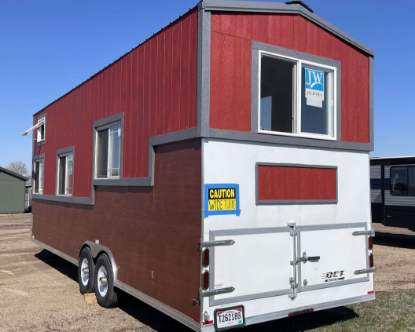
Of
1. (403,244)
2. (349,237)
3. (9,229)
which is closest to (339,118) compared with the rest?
(349,237)

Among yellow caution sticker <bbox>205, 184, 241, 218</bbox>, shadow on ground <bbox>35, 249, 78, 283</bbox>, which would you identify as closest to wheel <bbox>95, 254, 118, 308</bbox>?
shadow on ground <bbox>35, 249, 78, 283</bbox>

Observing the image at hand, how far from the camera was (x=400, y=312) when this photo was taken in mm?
6273

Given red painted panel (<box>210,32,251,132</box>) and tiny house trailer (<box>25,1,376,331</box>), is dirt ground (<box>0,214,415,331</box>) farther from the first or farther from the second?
red painted panel (<box>210,32,251,132</box>)

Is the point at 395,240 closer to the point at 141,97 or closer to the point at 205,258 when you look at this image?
the point at 141,97

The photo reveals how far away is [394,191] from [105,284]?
35.4 ft

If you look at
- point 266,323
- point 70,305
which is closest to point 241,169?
point 266,323

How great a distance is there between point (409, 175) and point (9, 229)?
17.2 metres

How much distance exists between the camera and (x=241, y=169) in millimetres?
4586

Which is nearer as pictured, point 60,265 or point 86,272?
point 86,272

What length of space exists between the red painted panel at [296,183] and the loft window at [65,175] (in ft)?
16.2

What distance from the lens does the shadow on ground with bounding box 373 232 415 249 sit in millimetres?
14125

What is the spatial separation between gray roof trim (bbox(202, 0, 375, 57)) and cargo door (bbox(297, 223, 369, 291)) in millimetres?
2549

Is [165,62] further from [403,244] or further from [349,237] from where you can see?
[403,244]

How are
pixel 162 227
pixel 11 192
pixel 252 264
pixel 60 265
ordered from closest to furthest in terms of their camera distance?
pixel 252 264 → pixel 162 227 → pixel 60 265 → pixel 11 192
